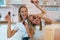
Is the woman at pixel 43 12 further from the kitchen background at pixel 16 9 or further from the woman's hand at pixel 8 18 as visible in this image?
the woman's hand at pixel 8 18

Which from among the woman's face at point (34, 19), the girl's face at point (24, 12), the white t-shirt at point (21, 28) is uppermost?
the girl's face at point (24, 12)

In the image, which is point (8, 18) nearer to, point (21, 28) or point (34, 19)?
point (21, 28)

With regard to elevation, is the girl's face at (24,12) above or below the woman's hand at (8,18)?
above

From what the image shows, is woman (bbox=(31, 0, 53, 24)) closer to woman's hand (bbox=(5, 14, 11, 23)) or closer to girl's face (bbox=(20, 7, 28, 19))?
girl's face (bbox=(20, 7, 28, 19))

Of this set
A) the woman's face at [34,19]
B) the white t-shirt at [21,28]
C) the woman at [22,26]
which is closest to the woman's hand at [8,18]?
the woman at [22,26]

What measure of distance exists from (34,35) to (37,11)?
0.27m


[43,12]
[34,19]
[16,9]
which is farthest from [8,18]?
[43,12]

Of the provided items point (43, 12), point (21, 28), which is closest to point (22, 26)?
point (21, 28)

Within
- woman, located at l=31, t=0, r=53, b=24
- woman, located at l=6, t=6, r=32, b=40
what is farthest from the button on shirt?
woman, located at l=31, t=0, r=53, b=24

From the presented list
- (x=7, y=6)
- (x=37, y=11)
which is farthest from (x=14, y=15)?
(x=37, y=11)

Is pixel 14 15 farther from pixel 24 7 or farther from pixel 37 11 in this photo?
pixel 37 11

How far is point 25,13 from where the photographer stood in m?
1.75

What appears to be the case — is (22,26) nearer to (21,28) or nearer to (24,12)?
(21,28)

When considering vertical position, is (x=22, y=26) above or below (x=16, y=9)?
below
